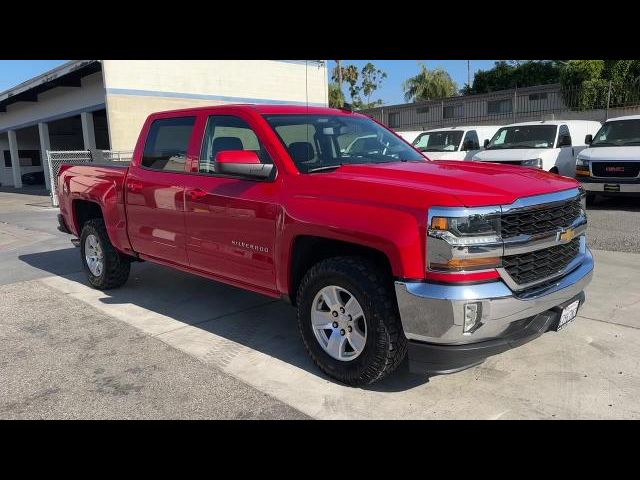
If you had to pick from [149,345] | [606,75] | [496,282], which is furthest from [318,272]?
[606,75]

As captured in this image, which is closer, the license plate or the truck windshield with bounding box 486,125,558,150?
the license plate

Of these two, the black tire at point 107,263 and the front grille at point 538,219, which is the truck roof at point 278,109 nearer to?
the black tire at point 107,263

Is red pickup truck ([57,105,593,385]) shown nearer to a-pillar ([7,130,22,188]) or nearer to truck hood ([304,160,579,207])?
truck hood ([304,160,579,207])

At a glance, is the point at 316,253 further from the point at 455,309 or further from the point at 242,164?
the point at 455,309

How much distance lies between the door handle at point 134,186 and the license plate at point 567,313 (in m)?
3.98

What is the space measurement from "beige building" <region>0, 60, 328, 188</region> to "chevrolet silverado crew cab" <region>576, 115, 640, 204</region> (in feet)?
29.5

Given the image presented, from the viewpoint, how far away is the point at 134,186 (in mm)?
5477

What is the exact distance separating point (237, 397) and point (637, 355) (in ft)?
9.86

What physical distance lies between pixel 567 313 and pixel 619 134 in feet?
32.8

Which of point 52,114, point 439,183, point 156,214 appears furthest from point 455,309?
point 52,114

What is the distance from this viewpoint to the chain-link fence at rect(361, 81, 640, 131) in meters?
20.4

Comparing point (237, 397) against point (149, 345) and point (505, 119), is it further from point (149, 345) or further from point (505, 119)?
point (505, 119)

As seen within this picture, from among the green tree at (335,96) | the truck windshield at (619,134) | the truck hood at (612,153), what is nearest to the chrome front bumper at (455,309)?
the truck hood at (612,153)

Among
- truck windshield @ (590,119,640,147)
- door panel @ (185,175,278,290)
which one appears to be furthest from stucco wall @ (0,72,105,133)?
door panel @ (185,175,278,290)
